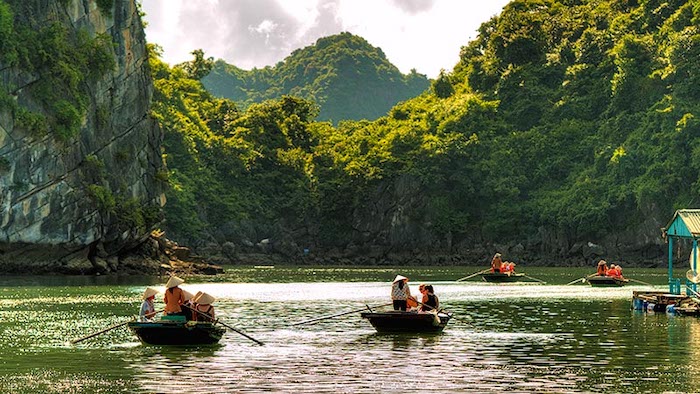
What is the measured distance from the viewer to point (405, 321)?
102ft

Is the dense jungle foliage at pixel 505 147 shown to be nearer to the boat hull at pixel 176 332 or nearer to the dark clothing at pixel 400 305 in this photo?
the dark clothing at pixel 400 305

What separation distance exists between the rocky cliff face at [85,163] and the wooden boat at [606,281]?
3091cm

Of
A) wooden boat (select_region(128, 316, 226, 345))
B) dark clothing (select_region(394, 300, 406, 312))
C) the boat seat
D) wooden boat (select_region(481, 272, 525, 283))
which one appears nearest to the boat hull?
wooden boat (select_region(128, 316, 226, 345))

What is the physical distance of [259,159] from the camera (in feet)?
399

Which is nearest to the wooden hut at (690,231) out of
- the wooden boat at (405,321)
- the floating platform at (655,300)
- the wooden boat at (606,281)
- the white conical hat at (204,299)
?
the floating platform at (655,300)

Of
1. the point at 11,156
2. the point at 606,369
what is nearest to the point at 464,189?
the point at 11,156

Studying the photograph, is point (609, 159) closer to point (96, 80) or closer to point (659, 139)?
point (659, 139)

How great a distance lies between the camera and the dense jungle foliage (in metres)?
103

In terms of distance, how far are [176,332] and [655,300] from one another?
19394mm

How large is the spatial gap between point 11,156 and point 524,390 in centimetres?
4938

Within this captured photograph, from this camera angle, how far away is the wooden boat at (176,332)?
2683cm

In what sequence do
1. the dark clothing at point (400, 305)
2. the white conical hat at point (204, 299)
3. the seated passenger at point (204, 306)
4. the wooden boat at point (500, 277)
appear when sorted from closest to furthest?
the seated passenger at point (204, 306) → the white conical hat at point (204, 299) → the dark clothing at point (400, 305) → the wooden boat at point (500, 277)

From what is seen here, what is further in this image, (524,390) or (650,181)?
(650,181)

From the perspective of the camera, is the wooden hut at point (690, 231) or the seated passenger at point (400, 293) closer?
the seated passenger at point (400, 293)
